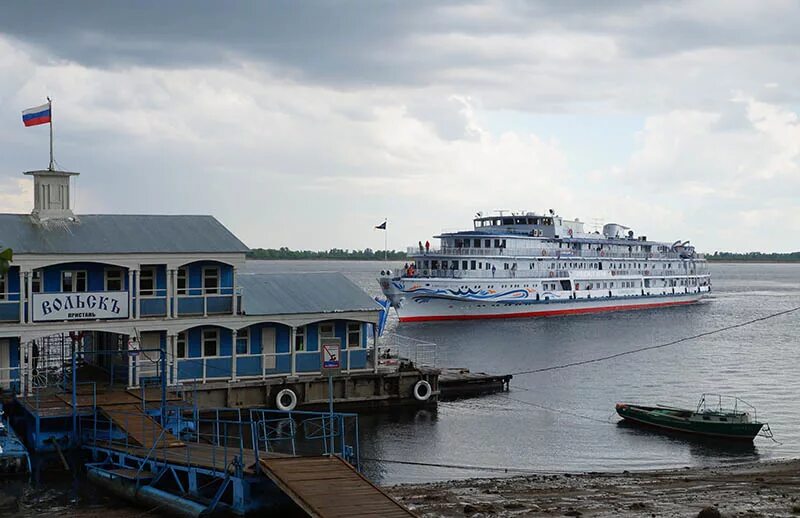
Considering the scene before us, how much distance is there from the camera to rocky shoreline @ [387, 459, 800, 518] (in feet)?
71.2

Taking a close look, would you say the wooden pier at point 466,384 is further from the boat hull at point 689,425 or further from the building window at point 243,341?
the building window at point 243,341

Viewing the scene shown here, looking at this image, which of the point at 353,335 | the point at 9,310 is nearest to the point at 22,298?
the point at 9,310

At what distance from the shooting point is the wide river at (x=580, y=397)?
3278 cm

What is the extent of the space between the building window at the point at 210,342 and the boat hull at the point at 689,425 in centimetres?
1600

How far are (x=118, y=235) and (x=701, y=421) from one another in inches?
872

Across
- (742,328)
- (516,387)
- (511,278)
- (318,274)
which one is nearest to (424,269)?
(511,278)

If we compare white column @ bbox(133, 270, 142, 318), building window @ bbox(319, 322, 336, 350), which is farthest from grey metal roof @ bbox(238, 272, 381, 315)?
white column @ bbox(133, 270, 142, 318)

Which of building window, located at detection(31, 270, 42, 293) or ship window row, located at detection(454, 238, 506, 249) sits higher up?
ship window row, located at detection(454, 238, 506, 249)

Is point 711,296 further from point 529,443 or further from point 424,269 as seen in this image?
point 529,443

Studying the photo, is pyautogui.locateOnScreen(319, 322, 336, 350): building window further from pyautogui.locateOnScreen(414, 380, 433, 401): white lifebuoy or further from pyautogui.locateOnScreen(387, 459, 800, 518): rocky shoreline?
pyautogui.locateOnScreen(387, 459, 800, 518): rocky shoreline

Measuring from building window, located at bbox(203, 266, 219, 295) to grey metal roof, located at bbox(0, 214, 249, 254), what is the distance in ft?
3.29

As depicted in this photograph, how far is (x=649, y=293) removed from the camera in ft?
369

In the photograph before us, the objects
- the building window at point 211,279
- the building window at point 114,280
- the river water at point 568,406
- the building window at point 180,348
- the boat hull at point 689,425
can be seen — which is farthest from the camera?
the building window at point 211,279

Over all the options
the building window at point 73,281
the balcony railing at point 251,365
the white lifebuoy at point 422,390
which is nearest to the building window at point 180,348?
the balcony railing at point 251,365
